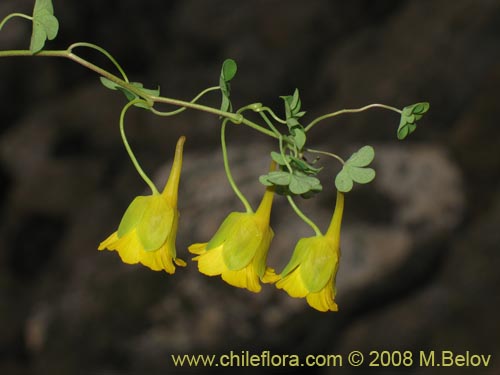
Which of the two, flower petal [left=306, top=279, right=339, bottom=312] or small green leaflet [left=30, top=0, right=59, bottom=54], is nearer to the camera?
small green leaflet [left=30, top=0, right=59, bottom=54]

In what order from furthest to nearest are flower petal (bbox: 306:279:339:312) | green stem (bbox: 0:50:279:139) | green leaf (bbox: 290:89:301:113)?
flower petal (bbox: 306:279:339:312) < green leaf (bbox: 290:89:301:113) < green stem (bbox: 0:50:279:139)

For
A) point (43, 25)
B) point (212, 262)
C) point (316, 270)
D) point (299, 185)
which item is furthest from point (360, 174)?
point (43, 25)

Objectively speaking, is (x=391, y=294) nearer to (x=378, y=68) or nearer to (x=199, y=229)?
(x=199, y=229)

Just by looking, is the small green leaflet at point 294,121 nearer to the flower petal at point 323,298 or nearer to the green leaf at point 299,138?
the green leaf at point 299,138

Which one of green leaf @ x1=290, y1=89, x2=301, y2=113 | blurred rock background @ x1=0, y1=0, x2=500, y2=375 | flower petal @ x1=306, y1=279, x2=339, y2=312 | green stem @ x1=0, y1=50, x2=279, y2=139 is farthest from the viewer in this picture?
blurred rock background @ x1=0, y1=0, x2=500, y2=375

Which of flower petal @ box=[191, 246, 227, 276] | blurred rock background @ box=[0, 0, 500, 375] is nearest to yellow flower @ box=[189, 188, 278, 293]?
flower petal @ box=[191, 246, 227, 276]

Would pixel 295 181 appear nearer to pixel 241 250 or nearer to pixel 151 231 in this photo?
pixel 241 250

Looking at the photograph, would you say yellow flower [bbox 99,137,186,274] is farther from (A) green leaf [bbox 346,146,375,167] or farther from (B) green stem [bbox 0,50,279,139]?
(A) green leaf [bbox 346,146,375,167]
